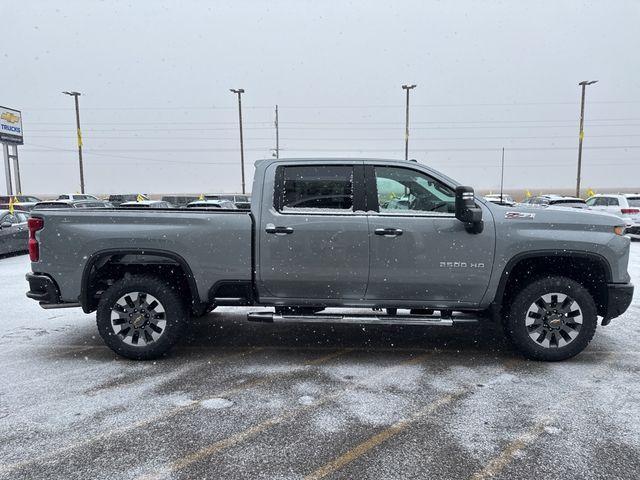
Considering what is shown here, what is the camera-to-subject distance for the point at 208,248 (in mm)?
4566

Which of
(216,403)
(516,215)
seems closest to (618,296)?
(516,215)

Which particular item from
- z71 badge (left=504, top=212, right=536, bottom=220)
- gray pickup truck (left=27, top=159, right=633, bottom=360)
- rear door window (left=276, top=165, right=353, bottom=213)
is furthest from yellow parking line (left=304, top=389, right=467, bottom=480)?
rear door window (left=276, top=165, right=353, bottom=213)

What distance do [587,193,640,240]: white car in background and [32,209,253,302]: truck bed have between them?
54.3ft

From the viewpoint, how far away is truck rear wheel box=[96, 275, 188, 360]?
463cm

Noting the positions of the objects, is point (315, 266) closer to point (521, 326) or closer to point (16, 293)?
point (521, 326)

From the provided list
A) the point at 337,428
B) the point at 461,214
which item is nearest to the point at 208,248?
the point at 337,428

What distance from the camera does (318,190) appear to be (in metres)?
4.68

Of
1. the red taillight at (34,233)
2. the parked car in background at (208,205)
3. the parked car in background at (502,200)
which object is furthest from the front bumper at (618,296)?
the red taillight at (34,233)

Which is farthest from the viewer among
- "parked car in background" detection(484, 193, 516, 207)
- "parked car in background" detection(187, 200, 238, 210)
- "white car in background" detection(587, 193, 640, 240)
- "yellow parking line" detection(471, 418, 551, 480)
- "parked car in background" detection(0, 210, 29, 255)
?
"white car in background" detection(587, 193, 640, 240)

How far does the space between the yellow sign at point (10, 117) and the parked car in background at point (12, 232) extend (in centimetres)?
2552

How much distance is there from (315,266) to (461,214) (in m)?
1.47

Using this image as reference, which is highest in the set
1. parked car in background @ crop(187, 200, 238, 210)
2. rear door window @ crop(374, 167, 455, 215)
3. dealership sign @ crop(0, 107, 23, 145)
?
dealership sign @ crop(0, 107, 23, 145)

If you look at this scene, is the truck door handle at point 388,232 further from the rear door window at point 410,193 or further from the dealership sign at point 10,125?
the dealership sign at point 10,125

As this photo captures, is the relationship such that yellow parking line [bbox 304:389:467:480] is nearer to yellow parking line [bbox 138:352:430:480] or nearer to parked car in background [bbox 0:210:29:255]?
yellow parking line [bbox 138:352:430:480]
